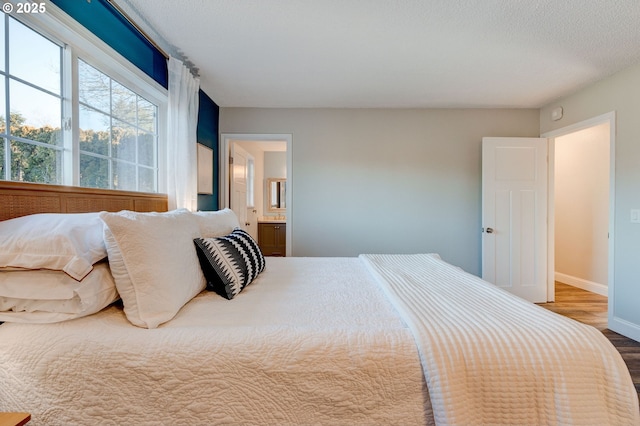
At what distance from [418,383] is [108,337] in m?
1.02

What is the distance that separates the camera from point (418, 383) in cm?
88

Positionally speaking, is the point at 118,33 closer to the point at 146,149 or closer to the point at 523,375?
the point at 146,149

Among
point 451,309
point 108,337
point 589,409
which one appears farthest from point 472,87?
point 108,337

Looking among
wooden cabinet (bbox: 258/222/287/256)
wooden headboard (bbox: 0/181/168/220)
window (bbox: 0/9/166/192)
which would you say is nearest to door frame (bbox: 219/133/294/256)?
window (bbox: 0/9/166/192)

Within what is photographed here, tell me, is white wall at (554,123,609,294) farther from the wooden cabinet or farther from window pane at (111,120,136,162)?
window pane at (111,120,136,162)

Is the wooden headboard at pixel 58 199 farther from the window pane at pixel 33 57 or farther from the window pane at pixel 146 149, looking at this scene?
the window pane at pixel 33 57

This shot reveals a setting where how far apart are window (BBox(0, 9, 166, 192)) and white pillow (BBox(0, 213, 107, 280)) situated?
450mm

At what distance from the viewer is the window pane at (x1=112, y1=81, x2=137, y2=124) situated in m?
1.91

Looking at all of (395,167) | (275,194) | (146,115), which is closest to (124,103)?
(146,115)

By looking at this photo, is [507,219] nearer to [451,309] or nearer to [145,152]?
[451,309]

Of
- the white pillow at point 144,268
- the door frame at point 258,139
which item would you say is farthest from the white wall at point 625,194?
the white pillow at point 144,268

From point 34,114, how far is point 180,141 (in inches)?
39.8

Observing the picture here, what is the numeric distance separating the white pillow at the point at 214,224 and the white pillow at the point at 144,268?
1.58ft

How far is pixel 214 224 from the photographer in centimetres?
178
